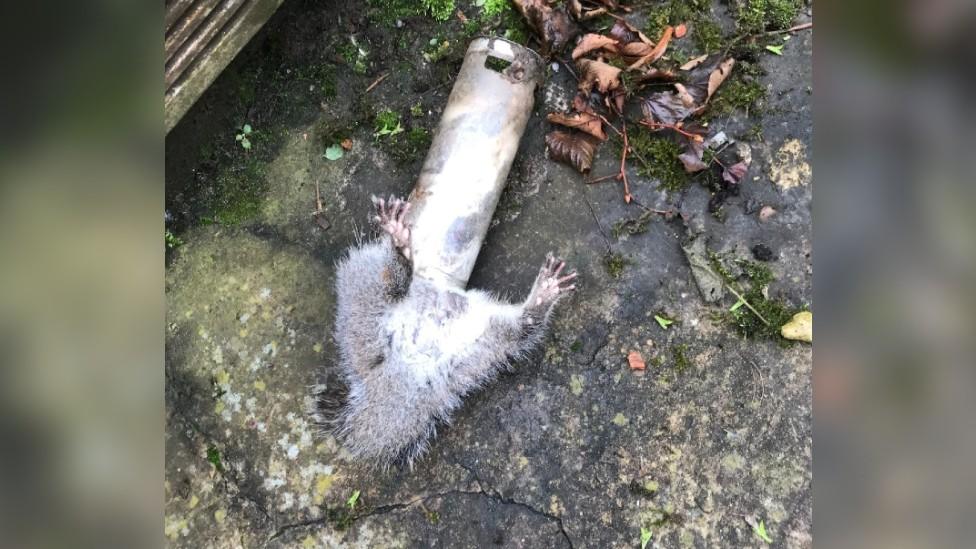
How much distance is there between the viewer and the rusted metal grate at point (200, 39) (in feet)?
10.5

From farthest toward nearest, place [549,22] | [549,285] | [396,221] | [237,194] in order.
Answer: [237,194], [549,22], [549,285], [396,221]

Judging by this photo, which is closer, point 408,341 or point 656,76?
point 408,341

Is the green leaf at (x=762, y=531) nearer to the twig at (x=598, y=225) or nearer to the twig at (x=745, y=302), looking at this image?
the twig at (x=745, y=302)

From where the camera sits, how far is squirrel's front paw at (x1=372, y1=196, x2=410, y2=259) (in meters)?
3.44

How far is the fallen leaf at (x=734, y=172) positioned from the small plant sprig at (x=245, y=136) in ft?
9.63

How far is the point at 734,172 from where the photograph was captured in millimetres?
3707

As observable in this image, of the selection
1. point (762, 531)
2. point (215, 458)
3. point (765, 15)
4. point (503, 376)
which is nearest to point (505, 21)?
point (765, 15)

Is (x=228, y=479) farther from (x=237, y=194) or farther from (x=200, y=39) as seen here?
(x=200, y=39)

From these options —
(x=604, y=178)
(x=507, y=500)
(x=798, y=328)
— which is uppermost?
(x=604, y=178)

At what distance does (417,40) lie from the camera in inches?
157

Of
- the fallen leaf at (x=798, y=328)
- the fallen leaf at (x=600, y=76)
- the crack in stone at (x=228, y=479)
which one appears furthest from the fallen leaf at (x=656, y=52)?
the crack in stone at (x=228, y=479)

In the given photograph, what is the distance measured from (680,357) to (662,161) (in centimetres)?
118
